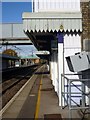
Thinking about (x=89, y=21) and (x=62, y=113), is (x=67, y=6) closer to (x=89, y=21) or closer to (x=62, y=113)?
(x=89, y=21)

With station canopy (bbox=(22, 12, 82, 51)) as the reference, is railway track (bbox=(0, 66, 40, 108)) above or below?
below

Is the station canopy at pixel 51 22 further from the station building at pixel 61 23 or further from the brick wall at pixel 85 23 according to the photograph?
the brick wall at pixel 85 23

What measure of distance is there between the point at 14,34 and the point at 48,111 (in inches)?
1489

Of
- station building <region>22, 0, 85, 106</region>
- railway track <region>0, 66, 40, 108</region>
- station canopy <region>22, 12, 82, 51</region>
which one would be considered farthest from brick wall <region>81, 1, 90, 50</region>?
railway track <region>0, 66, 40, 108</region>

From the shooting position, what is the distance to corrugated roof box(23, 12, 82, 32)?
11164 mm

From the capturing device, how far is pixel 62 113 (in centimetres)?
1087

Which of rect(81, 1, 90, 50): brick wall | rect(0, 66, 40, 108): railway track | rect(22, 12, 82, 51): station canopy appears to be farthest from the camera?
rect(0, 66, 40, 108): railway track

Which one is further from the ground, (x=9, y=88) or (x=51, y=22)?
(x=51, y=22)

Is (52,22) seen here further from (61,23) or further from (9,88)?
(9,88)

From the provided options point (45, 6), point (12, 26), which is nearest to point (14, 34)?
point (12, 26)

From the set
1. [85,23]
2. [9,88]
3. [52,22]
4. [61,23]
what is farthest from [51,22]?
[9,88]

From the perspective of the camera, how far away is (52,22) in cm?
1132

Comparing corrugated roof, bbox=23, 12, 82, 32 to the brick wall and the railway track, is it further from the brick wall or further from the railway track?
the railway track

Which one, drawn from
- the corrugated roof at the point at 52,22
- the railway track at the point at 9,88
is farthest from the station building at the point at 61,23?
the railway track at the point at 9,88
